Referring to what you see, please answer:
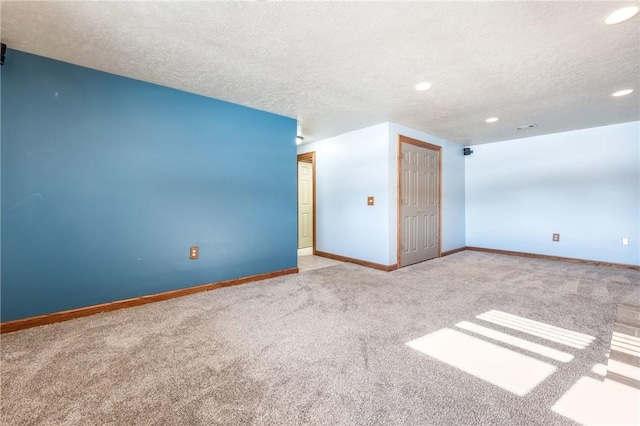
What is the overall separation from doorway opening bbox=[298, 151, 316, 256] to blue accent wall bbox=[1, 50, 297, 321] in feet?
6.83

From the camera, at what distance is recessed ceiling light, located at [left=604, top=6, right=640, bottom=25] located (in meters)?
1.71

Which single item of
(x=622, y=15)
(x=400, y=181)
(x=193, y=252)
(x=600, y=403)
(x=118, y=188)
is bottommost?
(x=600, y=403)

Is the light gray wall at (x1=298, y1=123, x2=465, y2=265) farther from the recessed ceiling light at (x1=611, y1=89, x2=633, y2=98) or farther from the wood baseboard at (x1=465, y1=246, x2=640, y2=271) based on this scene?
the recessed ceiling light at (x1=611, y1=89, x2=633, y2=98)

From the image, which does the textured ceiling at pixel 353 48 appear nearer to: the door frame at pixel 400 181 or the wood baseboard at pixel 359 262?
the door frame at pixel 400 181

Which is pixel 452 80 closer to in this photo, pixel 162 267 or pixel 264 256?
pixel 264 256

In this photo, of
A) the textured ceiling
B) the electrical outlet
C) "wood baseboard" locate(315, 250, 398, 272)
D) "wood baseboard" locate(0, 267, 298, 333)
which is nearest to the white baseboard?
"wood baseboard" locate(315, 250, 398, 272)

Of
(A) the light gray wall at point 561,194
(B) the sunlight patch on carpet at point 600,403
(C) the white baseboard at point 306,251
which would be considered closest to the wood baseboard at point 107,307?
(C) the white baseboard at point 306,251

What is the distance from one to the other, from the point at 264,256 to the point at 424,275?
87.1 inches

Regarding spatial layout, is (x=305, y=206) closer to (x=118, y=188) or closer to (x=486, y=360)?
(x=118, y=188)

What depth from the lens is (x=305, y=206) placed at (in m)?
5.89

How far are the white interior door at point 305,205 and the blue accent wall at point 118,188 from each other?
2.13 meters

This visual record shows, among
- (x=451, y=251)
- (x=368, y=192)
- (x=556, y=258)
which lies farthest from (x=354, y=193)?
(x=556, y=258)

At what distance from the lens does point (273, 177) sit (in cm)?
372

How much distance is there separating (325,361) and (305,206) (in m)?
4.31
